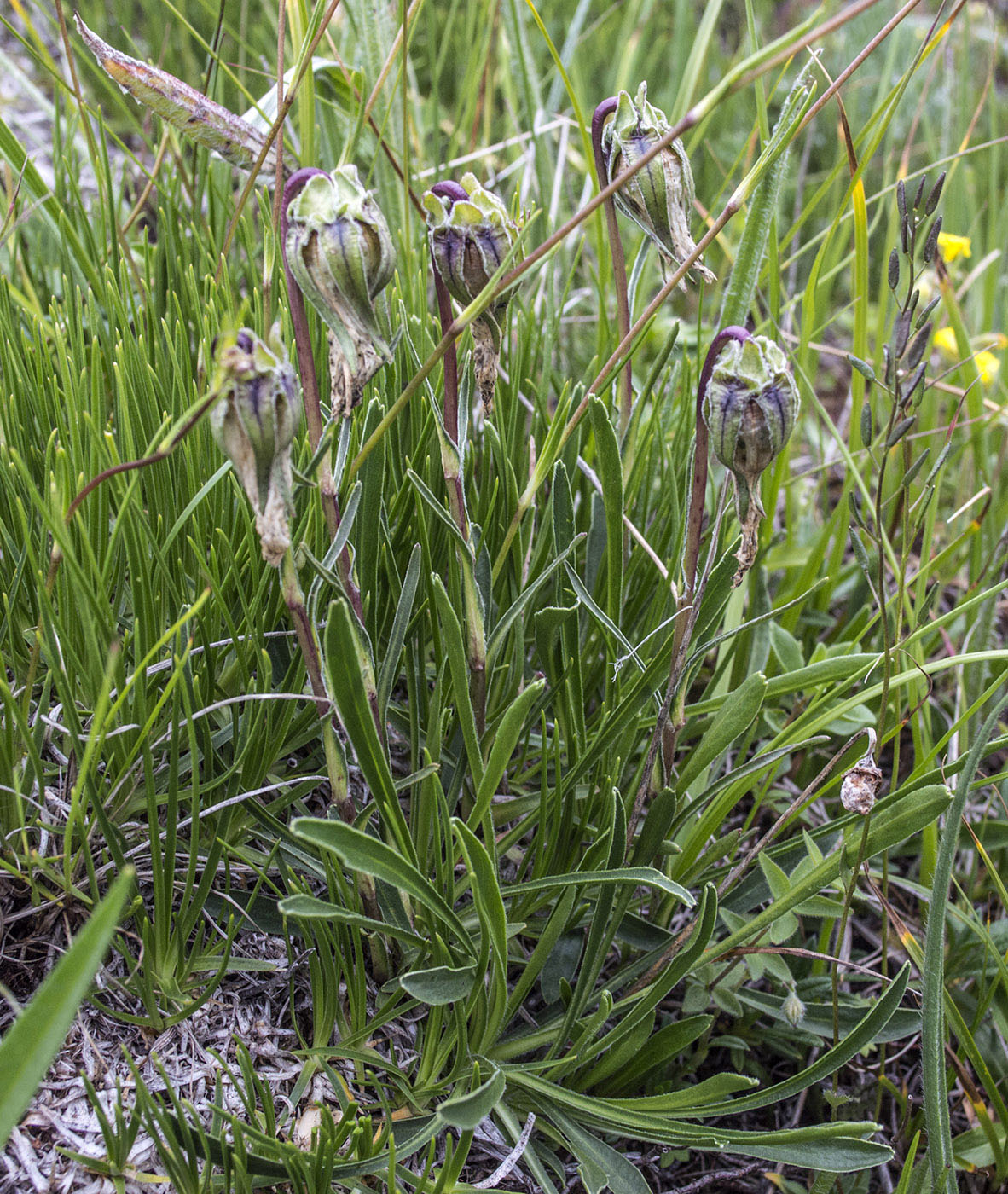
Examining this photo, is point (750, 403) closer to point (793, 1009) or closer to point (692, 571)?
point (692, 571)

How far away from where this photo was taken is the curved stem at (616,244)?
0.95 m

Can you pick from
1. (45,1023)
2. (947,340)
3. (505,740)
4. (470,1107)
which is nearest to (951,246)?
(947,340)

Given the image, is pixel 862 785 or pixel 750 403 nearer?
pixel 750 403

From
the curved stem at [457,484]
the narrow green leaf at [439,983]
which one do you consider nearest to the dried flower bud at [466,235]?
the curved stem at [457,484]

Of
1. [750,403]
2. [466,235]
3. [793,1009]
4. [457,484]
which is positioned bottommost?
[793,1009]

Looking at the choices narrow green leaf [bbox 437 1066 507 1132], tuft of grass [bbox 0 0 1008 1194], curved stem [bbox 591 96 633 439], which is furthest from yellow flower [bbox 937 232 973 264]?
narrow green leaf [bbox 437 1066 507 1132]

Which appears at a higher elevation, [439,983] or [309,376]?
[309,376]

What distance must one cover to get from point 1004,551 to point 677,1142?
3.06 feet

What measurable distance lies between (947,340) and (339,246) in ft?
5.16

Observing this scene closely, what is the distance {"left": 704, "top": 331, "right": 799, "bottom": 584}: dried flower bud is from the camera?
2.49 feet

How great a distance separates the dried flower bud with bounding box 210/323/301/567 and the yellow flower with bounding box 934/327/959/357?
62.7 inches

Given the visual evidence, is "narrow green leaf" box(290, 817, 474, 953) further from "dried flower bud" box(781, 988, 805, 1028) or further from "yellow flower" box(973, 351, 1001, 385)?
"yellow flower" box(973, 351, 1001, 385)

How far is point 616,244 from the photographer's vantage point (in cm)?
103

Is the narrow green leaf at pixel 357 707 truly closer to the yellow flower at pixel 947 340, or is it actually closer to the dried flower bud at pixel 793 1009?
the dried flower bud at pixel 793 1009
